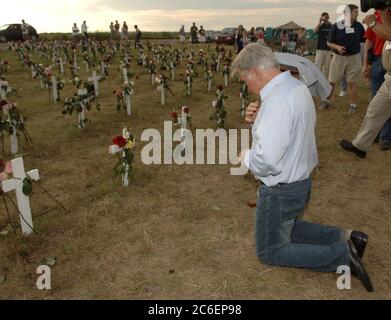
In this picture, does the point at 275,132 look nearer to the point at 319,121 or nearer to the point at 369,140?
the point at 369,140

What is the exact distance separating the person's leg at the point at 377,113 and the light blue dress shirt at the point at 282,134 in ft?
9.79

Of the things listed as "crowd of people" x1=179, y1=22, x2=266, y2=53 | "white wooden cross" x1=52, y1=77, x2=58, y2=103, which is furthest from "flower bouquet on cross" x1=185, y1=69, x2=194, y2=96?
"crowd of people" x1=179, y1=22, x2=266, y2=53

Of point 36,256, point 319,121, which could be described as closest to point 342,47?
point 319,121

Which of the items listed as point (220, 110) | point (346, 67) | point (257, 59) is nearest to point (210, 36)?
point (346, 67)

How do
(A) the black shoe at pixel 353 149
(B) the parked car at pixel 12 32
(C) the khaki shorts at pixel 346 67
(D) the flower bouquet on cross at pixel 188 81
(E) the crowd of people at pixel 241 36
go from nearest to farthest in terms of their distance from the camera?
(A) the black shoe at pixel 353 149, (C) the khaki shorts at pixel 346 67, (D) the flower bouquet on cross at pixel 188 81, (E) the crowd of people at pixel 241 36, (B) the parked car at pixel 12 32

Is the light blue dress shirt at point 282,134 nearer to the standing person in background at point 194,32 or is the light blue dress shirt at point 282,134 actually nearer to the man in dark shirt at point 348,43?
the man in dark shirt at point 348,43

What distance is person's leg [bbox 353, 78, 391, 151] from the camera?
209 inches

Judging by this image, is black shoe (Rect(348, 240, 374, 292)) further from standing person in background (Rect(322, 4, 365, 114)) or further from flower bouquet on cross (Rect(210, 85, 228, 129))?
standing person in background (Rect(322, 4, 365, 114))

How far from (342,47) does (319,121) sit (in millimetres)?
1526

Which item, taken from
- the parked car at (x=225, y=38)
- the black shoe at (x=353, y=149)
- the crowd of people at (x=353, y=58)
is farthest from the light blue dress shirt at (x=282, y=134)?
the parked car at (x=225, y=38)

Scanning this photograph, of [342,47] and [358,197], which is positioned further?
[342,47]

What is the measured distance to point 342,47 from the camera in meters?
7.73

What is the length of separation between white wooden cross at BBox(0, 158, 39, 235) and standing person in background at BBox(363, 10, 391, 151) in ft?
17.6

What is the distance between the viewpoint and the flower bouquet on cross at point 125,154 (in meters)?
4.52
